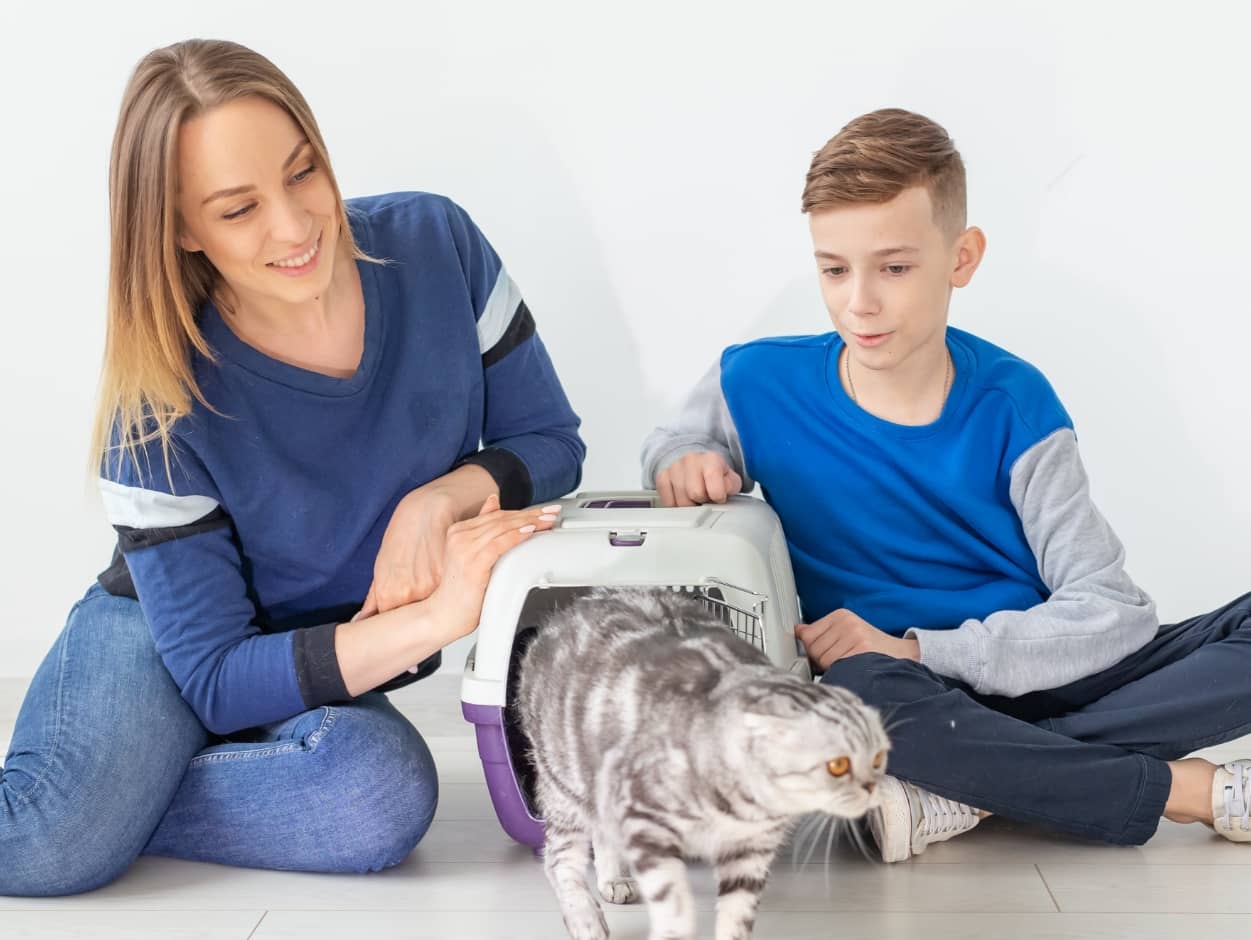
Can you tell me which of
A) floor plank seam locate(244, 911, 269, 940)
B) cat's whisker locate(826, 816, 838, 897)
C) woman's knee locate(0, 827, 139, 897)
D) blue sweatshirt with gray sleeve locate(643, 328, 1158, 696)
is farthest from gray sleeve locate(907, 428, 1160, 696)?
woman's knee locate(0, 827, 139, 897)

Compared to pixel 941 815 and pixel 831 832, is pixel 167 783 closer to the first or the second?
pixel 831 832

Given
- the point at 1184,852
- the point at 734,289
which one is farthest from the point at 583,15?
the point at 1184,852

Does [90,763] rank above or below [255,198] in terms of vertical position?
below

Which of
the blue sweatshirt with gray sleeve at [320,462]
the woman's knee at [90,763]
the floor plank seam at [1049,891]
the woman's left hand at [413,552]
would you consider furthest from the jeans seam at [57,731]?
the floor plank seam at [1049,891]

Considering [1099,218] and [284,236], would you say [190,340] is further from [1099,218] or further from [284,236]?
[1099,218]

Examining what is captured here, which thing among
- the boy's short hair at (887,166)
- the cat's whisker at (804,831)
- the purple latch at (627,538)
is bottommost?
the cat's whisker at (804,831)

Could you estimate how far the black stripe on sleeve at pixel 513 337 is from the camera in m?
2.00

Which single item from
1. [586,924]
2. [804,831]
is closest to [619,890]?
[586,924]

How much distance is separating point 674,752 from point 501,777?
1.57 feet

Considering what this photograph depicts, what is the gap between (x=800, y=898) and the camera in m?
1.72

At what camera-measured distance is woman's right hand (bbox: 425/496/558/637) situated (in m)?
1.73

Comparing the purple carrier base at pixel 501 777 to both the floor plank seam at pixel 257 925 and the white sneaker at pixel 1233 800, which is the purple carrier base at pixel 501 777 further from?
the white sneaker at pixel 1233 800

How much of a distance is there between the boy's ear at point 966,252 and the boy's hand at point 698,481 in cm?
40

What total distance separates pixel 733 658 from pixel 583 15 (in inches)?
51.7
